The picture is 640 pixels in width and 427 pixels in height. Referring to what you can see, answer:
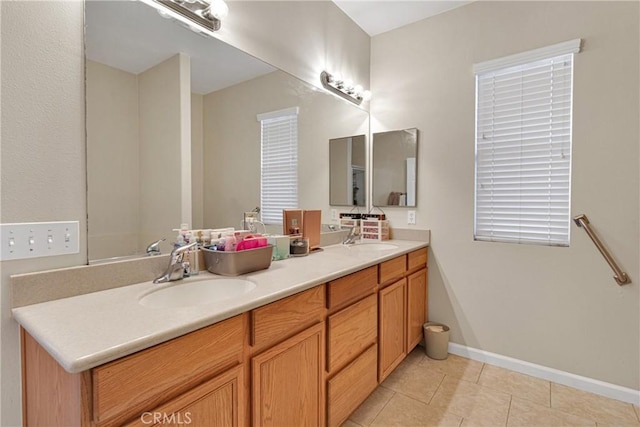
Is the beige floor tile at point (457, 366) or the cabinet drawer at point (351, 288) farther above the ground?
the cabinet drawer at point (351, 288)

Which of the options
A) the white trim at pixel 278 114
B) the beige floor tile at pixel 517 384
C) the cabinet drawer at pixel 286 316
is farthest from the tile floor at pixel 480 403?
the white trim at pixel 278 114

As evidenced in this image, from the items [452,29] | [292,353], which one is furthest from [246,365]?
[452,29]

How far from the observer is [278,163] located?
204cm

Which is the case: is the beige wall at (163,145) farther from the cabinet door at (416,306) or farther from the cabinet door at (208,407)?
the cabinet door at (416,306)

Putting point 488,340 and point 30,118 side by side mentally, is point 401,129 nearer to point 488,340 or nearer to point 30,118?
point 488,340

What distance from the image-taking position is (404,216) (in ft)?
8.89

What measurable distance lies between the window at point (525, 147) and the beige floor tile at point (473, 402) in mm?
1019

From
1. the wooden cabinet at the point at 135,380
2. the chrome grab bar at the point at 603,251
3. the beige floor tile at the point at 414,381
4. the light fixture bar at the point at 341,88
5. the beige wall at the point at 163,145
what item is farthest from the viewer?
the light fixture bar at the point at 341,88

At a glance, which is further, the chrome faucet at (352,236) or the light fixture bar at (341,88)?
the chrome faucet at (352,236)

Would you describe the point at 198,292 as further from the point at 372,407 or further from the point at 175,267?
the point at 372,407

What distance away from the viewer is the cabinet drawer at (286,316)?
1.10 metres

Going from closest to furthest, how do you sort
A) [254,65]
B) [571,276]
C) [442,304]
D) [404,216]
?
[254,65] → [571,276] → [442,304] → [404,216]

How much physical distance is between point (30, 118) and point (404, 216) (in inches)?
94.5

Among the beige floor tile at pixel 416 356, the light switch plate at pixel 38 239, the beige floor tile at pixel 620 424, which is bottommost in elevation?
the beige floor tile at pixel 620 424
